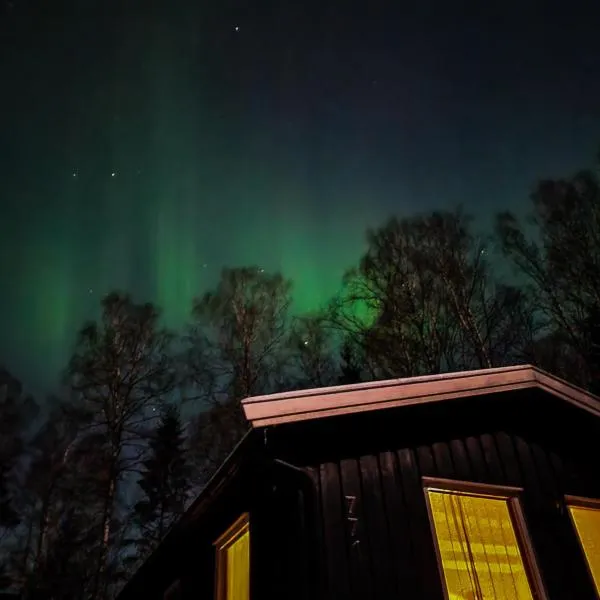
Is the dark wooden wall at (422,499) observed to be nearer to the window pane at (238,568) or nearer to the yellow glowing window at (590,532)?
the yellow glowing window at (590,532)

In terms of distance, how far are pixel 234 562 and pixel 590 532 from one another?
4422mm

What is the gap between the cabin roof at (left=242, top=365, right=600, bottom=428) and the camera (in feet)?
16.4

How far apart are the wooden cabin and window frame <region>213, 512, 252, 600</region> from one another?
2 cm

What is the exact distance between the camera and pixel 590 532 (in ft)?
20.8

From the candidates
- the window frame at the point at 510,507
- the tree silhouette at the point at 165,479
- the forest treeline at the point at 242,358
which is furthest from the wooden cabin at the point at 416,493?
the tree silhouette at the point at 165,479

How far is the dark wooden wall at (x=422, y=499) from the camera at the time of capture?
494 cm

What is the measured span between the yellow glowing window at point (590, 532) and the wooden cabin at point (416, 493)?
0.06ft

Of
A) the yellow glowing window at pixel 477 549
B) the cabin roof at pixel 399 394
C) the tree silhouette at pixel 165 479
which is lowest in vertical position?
the yellow glowing window at pixel 477 549

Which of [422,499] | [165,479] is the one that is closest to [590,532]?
[422,499]

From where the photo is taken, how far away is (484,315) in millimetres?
17906

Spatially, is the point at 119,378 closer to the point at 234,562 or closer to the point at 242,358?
the point at 242,358

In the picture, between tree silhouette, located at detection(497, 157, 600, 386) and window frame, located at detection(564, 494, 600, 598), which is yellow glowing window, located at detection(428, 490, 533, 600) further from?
tree silhouette, located at detection(497, 157, 600, 386)

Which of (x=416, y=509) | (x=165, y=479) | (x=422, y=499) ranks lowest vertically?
(x=416, y=509)

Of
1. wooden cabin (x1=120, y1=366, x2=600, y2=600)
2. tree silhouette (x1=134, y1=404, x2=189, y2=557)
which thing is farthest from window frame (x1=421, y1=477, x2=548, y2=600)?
tree silhouette (x1=134, y1=404, x2=189, y2=557)
